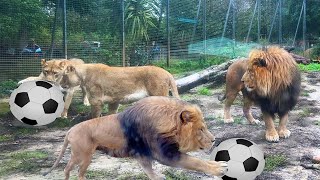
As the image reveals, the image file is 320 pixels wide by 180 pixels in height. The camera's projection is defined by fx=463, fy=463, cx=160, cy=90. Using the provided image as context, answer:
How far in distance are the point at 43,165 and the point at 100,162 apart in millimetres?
296

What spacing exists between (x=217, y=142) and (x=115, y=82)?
1.08 m

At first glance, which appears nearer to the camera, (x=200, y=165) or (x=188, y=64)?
(x=200, y=165)

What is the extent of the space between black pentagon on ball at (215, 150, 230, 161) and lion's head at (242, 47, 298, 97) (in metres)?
1.02

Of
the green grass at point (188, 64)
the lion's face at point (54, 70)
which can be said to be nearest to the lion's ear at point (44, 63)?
the lion's face at point (54, 70)

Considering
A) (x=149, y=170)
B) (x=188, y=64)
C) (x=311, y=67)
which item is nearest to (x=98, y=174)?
(x=149, y=170)

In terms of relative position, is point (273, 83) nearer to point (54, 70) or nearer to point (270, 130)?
point (270, 130)

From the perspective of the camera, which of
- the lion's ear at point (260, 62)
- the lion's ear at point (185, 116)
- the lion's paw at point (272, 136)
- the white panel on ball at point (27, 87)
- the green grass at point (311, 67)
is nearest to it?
the lion's ear at point (185, 116)

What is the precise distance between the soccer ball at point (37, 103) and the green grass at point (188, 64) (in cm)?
125

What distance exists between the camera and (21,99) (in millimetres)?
2441

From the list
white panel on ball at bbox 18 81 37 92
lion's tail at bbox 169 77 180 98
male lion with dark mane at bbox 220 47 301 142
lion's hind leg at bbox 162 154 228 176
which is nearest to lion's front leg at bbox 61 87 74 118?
lion's tail at bbox 169 77 180 98

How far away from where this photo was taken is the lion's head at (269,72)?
2.93 m

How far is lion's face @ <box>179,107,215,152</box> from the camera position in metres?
1.88

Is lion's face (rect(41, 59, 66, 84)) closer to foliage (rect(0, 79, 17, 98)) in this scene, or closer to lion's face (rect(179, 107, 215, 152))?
foliage (rect(0, 79, 17, 98))

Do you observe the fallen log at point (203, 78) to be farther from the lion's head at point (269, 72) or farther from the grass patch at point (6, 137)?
the grass patch at point (6, 137)
